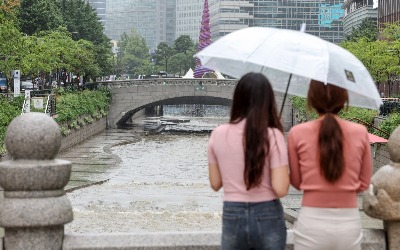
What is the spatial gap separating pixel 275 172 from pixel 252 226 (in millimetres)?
374

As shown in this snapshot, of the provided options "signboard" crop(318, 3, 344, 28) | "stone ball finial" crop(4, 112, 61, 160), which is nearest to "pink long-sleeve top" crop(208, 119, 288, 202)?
"stone ball finial" crop(4, 112, 61, 160)

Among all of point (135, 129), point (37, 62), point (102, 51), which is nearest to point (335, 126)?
point (37, 62)

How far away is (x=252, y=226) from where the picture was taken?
4758 mm

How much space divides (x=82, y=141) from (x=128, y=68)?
119 meters

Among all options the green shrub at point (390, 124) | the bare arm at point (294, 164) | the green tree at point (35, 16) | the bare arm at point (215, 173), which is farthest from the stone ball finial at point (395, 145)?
the green tree at point (35, 16)

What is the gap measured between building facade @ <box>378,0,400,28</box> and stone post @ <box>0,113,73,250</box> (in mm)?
73330

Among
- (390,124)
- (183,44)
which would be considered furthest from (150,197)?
(183,44)

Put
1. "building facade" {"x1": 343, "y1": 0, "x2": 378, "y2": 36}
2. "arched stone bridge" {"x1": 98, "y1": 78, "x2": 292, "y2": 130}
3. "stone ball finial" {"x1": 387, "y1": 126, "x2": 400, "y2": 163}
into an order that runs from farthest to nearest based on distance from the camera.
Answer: "building facade" {"x1": 343, "y1": 0, "x2": 378, "y2": 36} → "arched stone bridge" {"x1": 98, "y1": 78, "x2": 292, "y2": 130} → "stone ball finial" {"x1": 387, "y1": 126, "x2": 400, "y2": 163}

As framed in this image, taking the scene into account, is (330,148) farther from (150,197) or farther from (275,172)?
(150,197)

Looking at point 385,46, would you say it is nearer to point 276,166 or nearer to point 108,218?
point 108,218

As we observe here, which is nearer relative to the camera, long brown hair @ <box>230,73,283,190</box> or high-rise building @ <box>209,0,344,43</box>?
long brown hair @ <box>230,73,283,190</box>

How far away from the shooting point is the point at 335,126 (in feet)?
15.9

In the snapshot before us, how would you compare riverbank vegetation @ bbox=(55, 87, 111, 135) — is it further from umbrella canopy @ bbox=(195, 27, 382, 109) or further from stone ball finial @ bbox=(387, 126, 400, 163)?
umbrella canopy @ bbox=(195, 27, 382, 109)

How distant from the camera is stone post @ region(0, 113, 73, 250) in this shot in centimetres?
552
